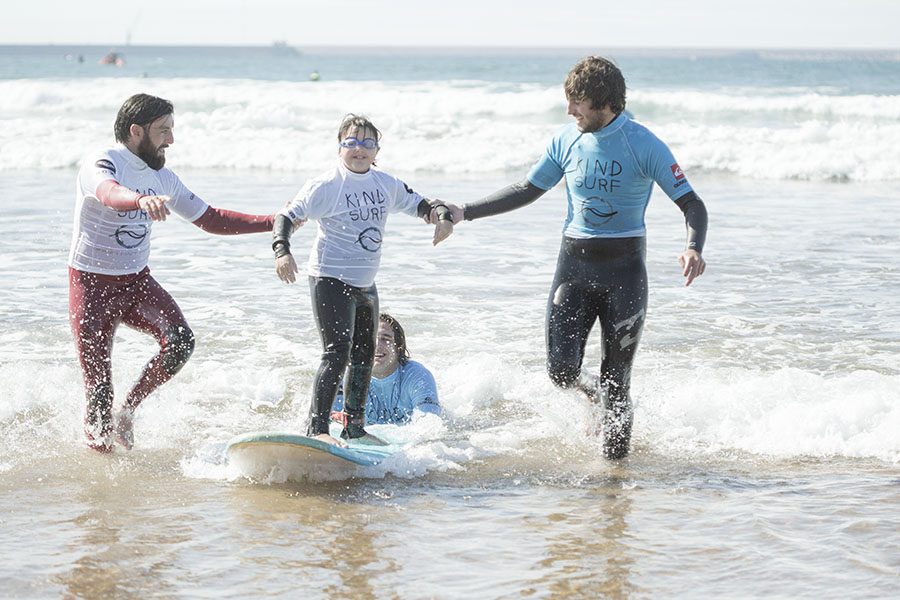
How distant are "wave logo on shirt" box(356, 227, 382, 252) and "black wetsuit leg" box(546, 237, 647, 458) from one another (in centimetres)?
99

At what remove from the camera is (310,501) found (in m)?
5.08

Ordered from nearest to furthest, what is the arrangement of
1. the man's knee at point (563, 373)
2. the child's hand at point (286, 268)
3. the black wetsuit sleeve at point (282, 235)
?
1. the child's hand at point (286, 268)
2. the black wetsuit sleeve at point (282, 235)
3. the man's knee at point (563, 373)

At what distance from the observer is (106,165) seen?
542 cm

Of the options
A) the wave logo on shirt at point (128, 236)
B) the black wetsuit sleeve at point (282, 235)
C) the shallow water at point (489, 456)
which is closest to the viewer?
the shallow water at point (489, 456)

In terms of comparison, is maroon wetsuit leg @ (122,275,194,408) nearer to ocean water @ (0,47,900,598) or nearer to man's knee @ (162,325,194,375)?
man's knee @ (162,325,194,375)

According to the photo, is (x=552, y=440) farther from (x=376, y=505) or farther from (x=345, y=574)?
(x=345, y=574)

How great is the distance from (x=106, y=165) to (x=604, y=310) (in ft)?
8.87

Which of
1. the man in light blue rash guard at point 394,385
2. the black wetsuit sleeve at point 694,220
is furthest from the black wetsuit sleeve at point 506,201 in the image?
the man in light blue rash guard at point 394,385

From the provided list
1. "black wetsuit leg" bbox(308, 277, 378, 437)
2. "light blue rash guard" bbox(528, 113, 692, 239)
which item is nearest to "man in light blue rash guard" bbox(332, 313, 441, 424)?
"black wetsuit leg" bbox(308, 277, 378, 437)

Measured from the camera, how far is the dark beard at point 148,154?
18.3 feet

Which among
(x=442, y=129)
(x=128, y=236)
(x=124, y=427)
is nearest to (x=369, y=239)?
(x=128, y=236)

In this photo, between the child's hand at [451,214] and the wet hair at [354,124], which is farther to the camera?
the child's hand at [451,214]

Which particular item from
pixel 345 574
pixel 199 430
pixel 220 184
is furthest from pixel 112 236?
pixel 220 184

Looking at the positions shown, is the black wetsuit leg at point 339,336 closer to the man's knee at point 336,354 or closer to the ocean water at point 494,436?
the man's knee at point 336,354
